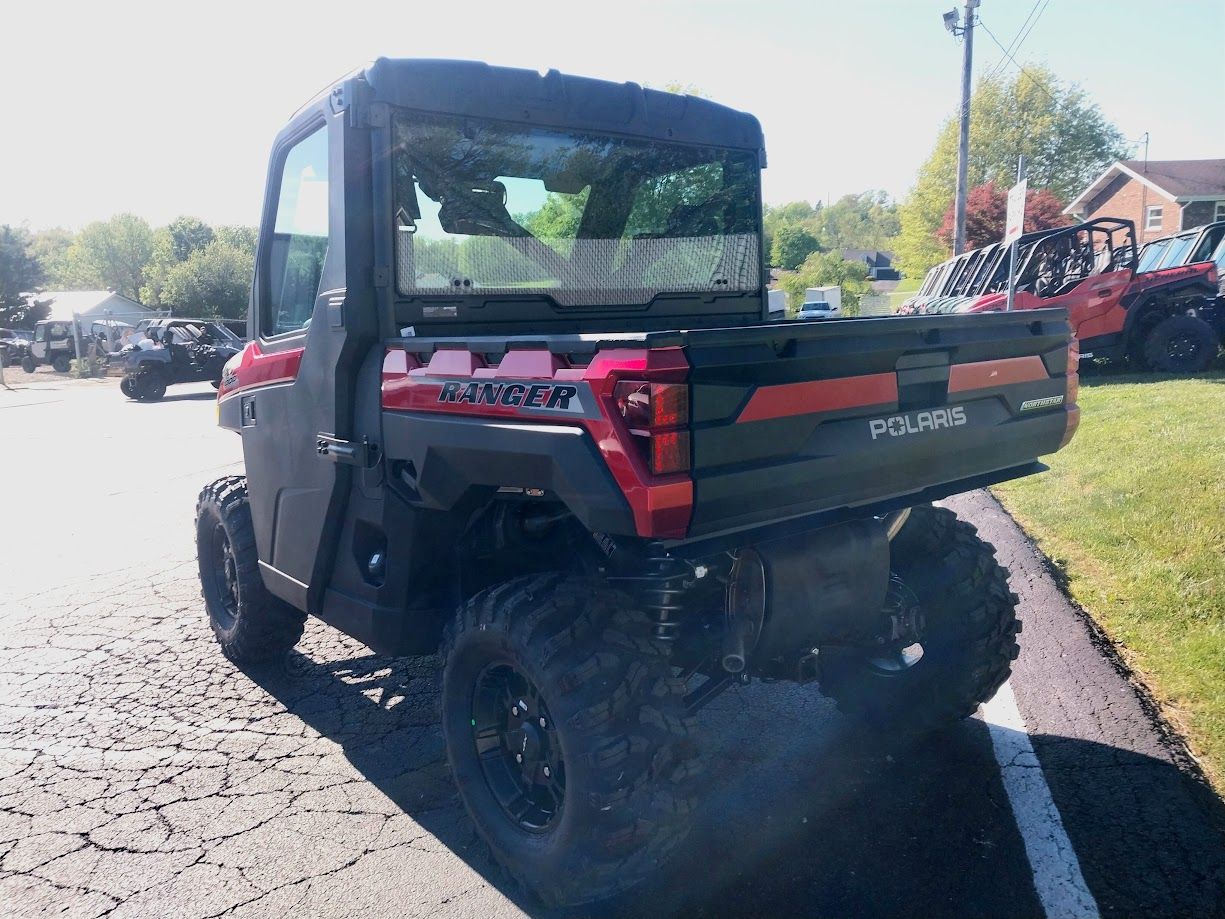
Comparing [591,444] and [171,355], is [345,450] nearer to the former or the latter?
[591,444]

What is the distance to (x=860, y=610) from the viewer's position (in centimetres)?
312

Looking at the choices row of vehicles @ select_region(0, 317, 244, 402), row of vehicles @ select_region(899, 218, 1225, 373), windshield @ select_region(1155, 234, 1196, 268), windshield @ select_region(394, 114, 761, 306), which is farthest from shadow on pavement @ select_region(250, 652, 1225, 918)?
row of vehicles @ select_region(0, 317, 244, 402)

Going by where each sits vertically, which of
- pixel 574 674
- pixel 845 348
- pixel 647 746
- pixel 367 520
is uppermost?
pixel 845 348

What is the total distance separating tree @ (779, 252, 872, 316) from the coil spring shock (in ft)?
147

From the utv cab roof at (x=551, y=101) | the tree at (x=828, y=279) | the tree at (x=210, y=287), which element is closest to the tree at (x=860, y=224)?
the tree at (x=828, y=279)

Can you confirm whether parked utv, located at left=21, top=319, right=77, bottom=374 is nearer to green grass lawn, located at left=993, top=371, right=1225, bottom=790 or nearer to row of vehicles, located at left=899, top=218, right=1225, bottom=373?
row of vehicles, located at left=899, top=218, right=1225, bottom=373

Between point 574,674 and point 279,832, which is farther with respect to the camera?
point 279,832

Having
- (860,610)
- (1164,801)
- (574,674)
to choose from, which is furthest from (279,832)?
(1164,801)

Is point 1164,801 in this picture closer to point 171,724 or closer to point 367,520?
point 367,520

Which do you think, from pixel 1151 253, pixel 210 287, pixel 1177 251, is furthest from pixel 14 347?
pixel 1177 251

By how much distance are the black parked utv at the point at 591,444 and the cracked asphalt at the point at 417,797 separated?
346 millimetres

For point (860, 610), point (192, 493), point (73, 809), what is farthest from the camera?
point (192, 493)

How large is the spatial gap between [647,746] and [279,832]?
5.12 ft

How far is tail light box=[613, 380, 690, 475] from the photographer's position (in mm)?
2480
